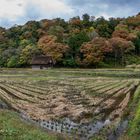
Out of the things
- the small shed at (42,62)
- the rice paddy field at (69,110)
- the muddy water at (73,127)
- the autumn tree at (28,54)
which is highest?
the autumn tree at (28,54)

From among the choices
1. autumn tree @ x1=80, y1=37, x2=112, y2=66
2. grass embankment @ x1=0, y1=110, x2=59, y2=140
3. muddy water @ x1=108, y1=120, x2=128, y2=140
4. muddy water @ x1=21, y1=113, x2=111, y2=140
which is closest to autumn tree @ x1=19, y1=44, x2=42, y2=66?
autumn tree @ x1=80, y1=37, x2=112, y2=66

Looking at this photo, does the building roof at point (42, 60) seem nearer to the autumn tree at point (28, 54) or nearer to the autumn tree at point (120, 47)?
the autumn tree at point (28, 54)

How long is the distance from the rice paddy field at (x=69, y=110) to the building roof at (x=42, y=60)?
798 inches

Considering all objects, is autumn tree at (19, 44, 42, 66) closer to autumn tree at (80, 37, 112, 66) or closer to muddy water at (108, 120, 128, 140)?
→ autumn tree at (80, 37, 112, 66)

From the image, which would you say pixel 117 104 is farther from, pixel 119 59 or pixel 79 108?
pixel 119 59

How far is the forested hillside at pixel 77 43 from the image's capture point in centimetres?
5831

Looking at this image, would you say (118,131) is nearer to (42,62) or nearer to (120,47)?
(42,62)

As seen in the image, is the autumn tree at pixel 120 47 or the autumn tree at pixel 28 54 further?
the autumn tree at pixel 28 54

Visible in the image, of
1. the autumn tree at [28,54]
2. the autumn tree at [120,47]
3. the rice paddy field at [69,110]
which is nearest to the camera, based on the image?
the rice paddy field at [69,110]

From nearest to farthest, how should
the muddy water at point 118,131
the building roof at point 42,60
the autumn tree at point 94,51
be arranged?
the muddy water at point 118,131 → the autumn tree at point 94,51 → the building roof at point 42,60

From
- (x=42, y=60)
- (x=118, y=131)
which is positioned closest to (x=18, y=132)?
(x=118, y=131)

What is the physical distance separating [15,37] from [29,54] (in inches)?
545

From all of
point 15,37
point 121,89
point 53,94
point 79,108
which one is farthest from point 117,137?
point 15,37

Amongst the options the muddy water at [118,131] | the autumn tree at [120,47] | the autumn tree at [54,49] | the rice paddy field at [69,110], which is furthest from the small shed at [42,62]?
the muddy water at [118,131]
